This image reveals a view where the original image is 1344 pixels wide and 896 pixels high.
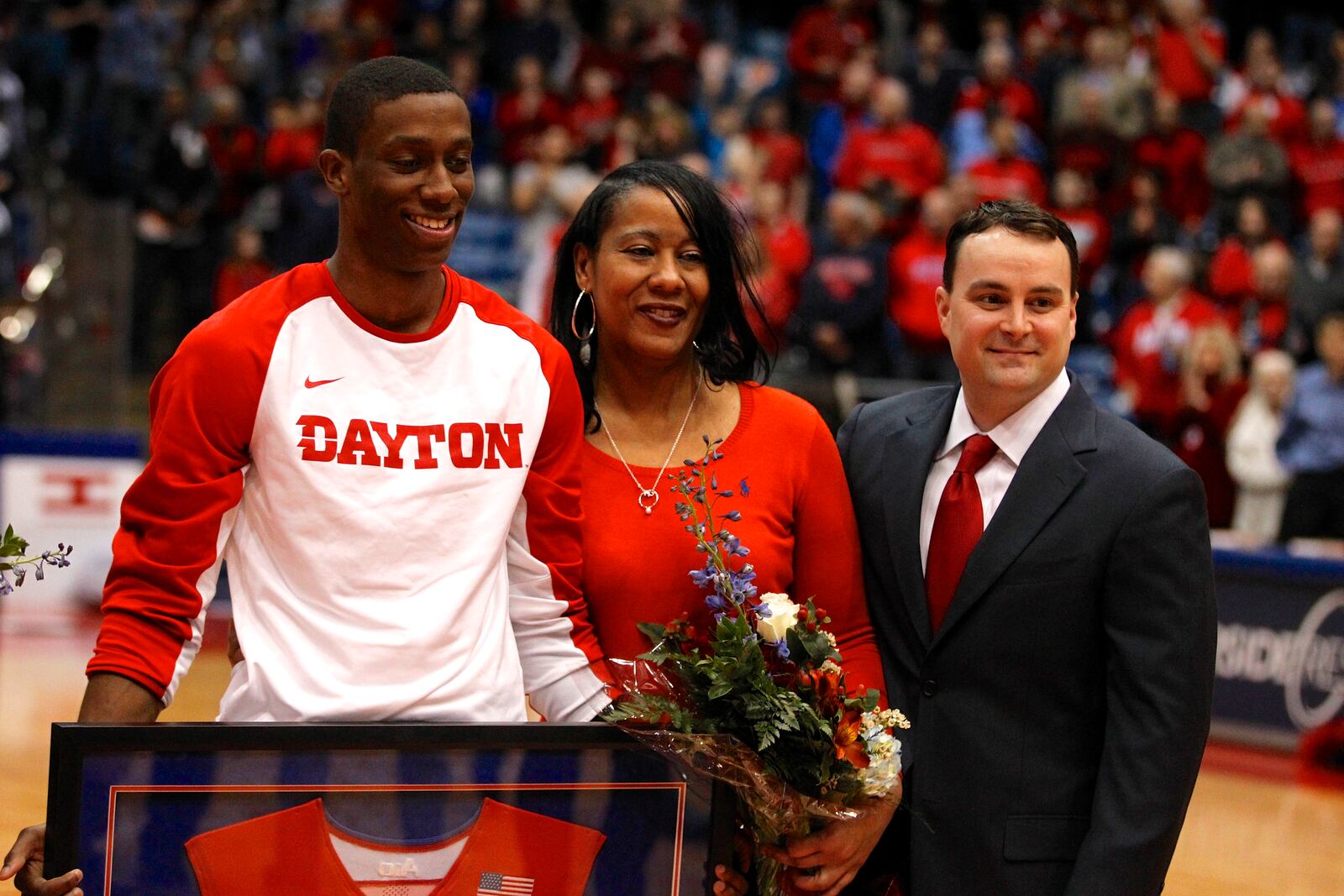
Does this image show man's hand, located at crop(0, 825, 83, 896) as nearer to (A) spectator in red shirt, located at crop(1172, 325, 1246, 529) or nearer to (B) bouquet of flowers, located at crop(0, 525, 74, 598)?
(B) bouquet of flowers, located at crop(0, 525, 74, 598)

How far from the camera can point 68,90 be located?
12.9 metres

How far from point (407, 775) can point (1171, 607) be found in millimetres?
1169

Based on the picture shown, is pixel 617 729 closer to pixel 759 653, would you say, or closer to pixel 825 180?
pixel 759 653

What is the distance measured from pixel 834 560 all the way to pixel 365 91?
1.11 meters

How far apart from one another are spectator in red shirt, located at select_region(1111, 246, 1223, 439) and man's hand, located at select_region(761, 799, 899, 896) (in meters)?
7.33

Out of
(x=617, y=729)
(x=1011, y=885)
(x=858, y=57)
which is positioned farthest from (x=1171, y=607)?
(x=858, y=57)

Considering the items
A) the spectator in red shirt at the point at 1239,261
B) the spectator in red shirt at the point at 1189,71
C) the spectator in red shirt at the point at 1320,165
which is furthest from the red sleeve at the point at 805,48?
the spectator in red shirt at the point at 1239,261

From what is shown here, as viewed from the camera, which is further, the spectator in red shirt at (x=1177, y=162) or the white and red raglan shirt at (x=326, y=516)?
the spectator in red shirt at (x=1177, y=162)

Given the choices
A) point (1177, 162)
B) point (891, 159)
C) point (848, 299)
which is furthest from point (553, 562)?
point (1177, 162)

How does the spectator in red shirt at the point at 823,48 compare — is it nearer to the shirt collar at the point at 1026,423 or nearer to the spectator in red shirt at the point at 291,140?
the spectator in red shirt at the point at 291,140

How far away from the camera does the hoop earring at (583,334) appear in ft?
9.96

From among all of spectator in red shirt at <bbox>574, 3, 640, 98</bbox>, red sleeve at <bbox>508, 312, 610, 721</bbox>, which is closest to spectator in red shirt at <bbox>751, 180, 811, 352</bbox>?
spectator in red shirt at <bbox>574, 3, 640, 98</bbox>

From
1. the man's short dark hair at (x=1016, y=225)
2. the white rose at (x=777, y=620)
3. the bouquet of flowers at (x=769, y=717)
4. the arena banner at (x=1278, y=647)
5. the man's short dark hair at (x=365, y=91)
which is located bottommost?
the arena banner at (x=1278, y=647)

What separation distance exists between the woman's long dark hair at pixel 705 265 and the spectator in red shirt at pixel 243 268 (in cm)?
877
